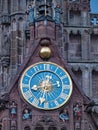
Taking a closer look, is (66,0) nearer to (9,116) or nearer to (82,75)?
(82,75)

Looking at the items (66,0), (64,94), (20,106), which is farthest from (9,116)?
(66,0)

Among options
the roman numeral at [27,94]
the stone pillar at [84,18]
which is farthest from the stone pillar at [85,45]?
the roman numeral at [27,94]

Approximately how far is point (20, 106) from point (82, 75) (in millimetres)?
6890

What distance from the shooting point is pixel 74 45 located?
3102 centimetres

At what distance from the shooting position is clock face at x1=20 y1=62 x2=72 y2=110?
79.8 ft

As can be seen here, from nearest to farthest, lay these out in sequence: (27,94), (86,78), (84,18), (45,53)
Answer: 1. (27,94)
2. (45,53)
3. (86,78)
4. (84,18)

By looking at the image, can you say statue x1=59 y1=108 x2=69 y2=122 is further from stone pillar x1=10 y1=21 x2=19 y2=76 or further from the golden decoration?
stone pillar x1=10 y1=21 x2=19 y2=76

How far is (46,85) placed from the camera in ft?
80.5

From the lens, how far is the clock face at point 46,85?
2431 centimetres

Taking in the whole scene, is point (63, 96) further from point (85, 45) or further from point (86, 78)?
point (85, 45)

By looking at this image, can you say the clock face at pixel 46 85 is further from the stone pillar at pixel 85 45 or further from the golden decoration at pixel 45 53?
the stone pillar at pixel 85 45

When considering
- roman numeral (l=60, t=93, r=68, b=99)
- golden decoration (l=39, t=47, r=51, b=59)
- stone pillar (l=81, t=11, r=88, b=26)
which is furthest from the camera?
stone pillar (l=81, t=11, r=88, b=26)

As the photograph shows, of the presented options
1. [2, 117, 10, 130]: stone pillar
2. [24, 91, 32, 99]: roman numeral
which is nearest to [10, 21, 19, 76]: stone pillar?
[24, 91, 32, 99]: roman numeral

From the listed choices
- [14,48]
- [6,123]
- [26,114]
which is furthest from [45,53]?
[14,48]
